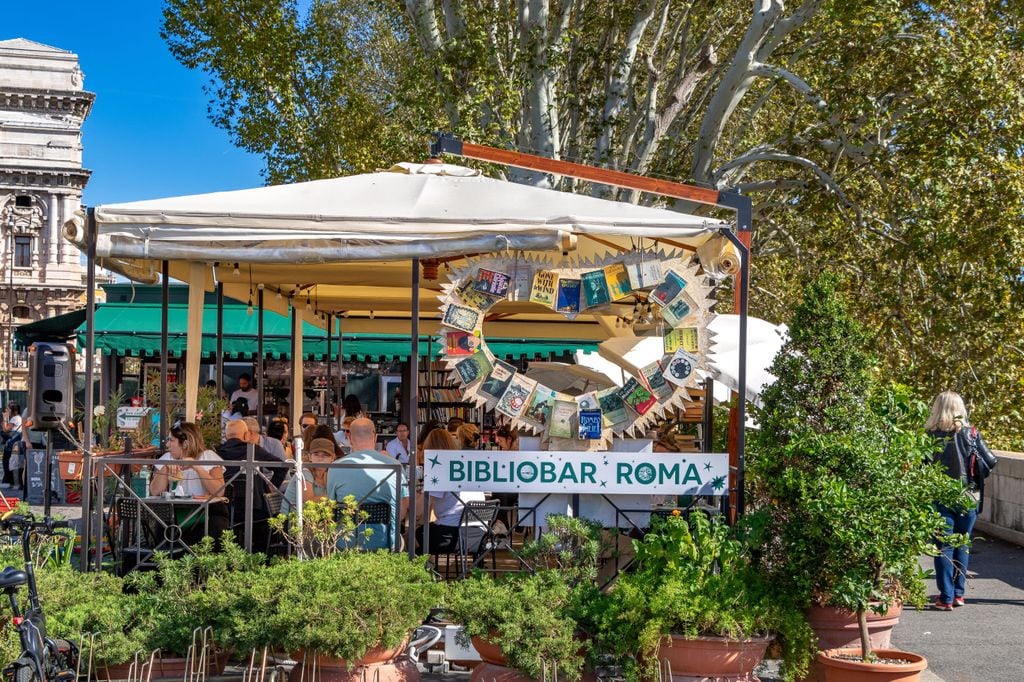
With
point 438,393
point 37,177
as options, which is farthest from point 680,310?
point 37,177

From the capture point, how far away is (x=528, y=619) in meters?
5.89

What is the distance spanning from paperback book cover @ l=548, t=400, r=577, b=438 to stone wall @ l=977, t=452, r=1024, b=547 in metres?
8.29

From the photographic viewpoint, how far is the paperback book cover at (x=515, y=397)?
744 cm

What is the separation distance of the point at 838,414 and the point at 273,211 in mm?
3604

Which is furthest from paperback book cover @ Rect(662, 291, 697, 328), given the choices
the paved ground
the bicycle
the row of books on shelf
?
the row of books on shelf

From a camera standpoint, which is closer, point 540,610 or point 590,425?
point 540,610

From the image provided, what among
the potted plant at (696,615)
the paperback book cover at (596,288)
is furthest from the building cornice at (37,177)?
the potted plant at (696,615)

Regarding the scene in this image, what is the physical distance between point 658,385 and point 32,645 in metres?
3.98

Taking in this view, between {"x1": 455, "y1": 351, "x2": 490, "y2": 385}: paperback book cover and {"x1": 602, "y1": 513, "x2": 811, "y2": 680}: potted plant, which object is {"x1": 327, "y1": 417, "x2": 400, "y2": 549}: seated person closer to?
{"x1": 455, "y1": 351, "x2": 490, "y2": 385}: paperback book cover

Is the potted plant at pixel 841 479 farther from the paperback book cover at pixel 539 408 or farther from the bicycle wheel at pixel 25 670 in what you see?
the bicycle wheel at pixel 25 670

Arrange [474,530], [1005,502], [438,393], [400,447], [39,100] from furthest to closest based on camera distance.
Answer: [39,100], [438,393], [1005,502], [400,447], [474,530]

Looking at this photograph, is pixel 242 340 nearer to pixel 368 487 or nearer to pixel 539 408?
pixel 368 487

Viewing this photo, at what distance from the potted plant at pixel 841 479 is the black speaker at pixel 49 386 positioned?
27.4 ft

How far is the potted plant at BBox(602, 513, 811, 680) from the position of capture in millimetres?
5887
